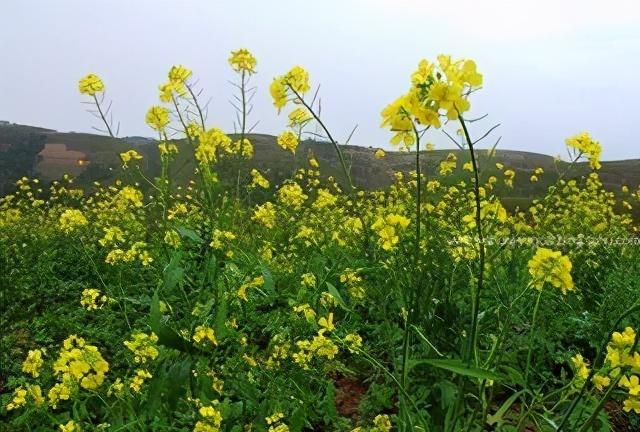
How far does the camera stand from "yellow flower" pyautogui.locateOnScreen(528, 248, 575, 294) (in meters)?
1.59

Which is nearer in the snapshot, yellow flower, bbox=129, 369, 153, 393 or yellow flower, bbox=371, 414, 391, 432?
yellow flower, bbox=371, 414, 391, 432

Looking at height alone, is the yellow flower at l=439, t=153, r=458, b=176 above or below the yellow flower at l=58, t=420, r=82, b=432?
above

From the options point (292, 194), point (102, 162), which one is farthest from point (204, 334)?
point (102, 162)

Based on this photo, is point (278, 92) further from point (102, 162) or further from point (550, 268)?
point (102, 162)

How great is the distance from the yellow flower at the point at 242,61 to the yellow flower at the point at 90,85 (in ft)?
1.73

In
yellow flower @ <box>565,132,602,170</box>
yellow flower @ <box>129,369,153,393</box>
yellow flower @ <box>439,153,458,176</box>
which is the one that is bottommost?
yellow flower @ <box>129,369,153,393</box>

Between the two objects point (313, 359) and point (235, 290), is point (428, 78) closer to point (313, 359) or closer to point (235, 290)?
point (235, 290)

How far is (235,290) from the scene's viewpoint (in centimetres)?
217

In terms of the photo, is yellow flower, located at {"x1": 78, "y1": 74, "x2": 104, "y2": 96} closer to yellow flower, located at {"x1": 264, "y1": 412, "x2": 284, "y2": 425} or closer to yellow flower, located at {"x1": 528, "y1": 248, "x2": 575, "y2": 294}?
yellow flower, located at {"x1": 264, "y1": 412, "x2": 284, "y2": 425}

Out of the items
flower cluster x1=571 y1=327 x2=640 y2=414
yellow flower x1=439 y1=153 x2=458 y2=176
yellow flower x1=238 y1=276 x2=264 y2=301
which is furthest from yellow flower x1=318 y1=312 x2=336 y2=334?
yellow flower x1=439 y1=153 x2=458 y2=176

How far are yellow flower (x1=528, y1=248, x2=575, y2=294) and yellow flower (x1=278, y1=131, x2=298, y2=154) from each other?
221 centimetres

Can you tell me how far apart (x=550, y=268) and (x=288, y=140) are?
7.59 feet

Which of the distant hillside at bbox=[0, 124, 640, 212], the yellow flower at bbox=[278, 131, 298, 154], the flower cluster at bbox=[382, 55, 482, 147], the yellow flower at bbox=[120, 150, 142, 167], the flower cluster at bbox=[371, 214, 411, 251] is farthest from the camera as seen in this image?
the distant hillside at bbox=[0, 124, 640, 212]

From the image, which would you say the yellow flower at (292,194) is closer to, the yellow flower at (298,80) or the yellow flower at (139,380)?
the yellow flower at (139,380)
